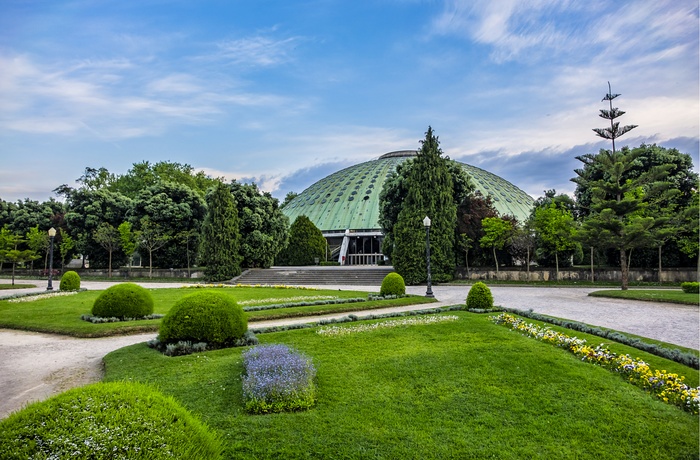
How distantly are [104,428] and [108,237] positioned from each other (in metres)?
36.5

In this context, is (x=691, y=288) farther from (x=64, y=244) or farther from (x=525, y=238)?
(x=64, y=244)

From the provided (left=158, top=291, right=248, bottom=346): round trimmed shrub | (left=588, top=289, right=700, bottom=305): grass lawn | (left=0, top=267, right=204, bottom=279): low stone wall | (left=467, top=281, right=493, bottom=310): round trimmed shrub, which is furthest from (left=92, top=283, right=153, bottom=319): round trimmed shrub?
(left=0, top=267, right=204, bottom=279): low stone wall

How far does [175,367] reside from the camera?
262 inches

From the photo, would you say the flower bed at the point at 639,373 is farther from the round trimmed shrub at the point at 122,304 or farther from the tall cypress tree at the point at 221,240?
the tall cypress tree at the point at 221,240

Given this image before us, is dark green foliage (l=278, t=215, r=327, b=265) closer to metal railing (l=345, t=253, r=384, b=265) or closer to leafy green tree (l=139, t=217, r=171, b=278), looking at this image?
metal railing (l=345, t=253, r=384, b=265)

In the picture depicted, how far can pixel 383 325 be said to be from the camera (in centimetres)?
1016

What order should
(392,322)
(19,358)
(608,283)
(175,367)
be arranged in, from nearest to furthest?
(175,367), (19,358), (392,322), (608,283)

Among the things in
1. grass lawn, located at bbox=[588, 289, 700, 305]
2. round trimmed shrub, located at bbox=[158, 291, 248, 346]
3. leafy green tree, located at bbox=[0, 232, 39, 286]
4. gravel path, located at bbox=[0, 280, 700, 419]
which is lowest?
gravel path, located at bbox=[0, 280, 700, 419]

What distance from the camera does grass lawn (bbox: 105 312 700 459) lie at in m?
4.36

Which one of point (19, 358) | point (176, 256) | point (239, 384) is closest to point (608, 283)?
point (239, 384)

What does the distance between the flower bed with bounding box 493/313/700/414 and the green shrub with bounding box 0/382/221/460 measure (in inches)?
219

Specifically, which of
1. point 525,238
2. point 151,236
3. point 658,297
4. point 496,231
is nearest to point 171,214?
point 151,236

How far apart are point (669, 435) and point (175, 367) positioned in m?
6.48

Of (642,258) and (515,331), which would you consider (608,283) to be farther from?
(515,331)
